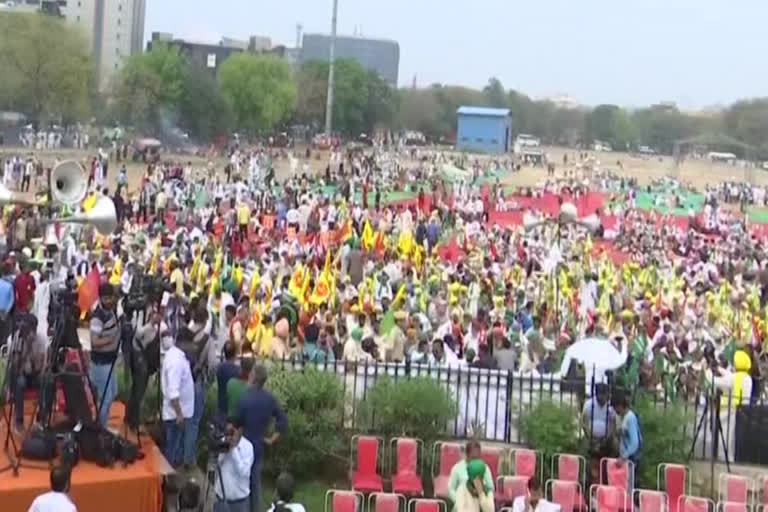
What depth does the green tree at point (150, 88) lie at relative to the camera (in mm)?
66438

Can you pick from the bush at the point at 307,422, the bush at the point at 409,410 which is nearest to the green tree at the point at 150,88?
the bush at the point at 307,422

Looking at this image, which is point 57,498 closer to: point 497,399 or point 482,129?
point 497,399

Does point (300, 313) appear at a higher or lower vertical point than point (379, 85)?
lower

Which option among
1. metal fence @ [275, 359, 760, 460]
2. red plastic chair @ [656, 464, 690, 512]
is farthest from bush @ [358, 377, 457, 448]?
red plastic chair @ [656, 464, 690, 512]

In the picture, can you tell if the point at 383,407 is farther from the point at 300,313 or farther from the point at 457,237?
the point at 457,237

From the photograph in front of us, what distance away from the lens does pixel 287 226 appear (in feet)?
93.7

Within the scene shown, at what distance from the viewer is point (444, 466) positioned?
415 inches

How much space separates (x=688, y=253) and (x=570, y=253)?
6.71 m

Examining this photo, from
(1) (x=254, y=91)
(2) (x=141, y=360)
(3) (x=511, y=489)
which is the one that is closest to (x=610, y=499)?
(3) (x=511, y=489)

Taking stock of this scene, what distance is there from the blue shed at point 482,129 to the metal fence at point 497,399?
93396mm

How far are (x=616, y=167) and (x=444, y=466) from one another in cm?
8829

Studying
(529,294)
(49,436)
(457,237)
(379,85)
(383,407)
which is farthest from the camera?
(379,85)

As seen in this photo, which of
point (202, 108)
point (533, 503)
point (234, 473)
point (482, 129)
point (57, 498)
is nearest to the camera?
point (57, 498)

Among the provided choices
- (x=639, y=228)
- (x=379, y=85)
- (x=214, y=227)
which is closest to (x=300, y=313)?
(x=214, y=227)
